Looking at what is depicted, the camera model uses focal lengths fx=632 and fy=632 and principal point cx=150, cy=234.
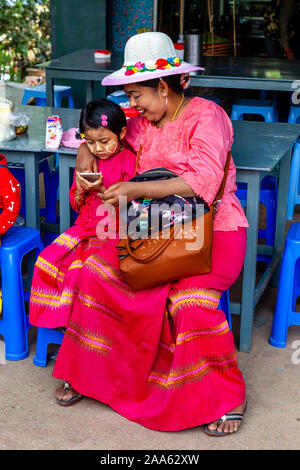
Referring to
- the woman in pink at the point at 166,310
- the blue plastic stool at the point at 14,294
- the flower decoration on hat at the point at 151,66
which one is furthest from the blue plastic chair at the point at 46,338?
the flower decoration on hat at the point at 151,66

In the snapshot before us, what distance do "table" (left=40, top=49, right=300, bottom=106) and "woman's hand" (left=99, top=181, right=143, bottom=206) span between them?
2409mm

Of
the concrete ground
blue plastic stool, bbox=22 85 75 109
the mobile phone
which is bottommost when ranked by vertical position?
the concrete ground

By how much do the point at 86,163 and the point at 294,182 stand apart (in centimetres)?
232

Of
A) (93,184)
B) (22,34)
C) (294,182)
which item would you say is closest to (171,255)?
(93,184)

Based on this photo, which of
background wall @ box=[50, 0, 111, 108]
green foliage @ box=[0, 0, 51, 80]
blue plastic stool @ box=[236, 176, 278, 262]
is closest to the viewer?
blue plastic stool @ box=[236, 176, 278, 262]

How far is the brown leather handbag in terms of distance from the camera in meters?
2.41

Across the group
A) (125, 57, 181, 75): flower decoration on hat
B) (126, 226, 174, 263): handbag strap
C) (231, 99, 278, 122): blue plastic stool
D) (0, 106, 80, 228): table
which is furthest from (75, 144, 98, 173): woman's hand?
(231, 99, 278, 122): blue plastic stool

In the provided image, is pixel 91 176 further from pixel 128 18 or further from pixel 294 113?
pixel 128 18

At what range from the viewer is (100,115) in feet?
8.72

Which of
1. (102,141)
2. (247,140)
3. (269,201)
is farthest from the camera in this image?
(269,201)

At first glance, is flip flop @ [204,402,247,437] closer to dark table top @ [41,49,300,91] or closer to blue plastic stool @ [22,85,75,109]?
dark table top @ [41,49,300,91]

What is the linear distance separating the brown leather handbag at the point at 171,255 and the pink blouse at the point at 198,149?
145 millimetres

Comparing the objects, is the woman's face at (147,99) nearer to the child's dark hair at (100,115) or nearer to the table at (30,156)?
the child's dark hair at (100,115)

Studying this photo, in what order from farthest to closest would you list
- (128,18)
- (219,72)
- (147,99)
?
1. (128,18)
2. (219,72)
3. (147,99)
